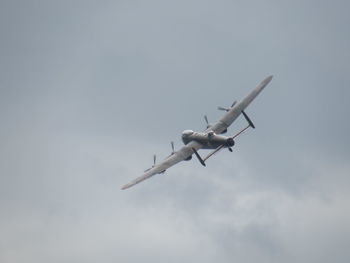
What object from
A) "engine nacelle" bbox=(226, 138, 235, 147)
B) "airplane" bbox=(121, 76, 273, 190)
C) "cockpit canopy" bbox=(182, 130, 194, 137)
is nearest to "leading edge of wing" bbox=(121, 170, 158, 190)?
"airplane" bbox=(121, 76, 273, 190)

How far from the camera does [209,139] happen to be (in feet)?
447

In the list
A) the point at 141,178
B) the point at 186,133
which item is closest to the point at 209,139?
the point at 186,133

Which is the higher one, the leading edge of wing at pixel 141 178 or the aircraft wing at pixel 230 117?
the aircraft wing at pixel 230 117

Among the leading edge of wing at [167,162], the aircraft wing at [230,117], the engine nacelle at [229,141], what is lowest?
the engine nacelle at [229,141]

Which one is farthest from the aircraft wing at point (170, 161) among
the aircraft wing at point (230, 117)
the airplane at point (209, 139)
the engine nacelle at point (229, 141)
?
the engine nacelle at point (229, 141)

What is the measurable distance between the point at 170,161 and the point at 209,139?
31.0 feet

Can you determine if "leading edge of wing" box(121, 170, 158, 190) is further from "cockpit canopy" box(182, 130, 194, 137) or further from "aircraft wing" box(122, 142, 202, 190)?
"cockpit canopy" box(182, 130, 194, 137)

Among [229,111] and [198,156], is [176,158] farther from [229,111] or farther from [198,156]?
[229,111]

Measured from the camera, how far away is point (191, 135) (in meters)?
142

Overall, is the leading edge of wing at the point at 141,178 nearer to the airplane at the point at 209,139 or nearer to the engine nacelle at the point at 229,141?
the airplane at the point at 209,139

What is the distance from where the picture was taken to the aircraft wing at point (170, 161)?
131750mm

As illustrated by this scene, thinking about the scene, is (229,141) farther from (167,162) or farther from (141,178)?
(141,178)

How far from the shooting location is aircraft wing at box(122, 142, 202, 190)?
5187 inches

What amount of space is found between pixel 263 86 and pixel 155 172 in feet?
107
